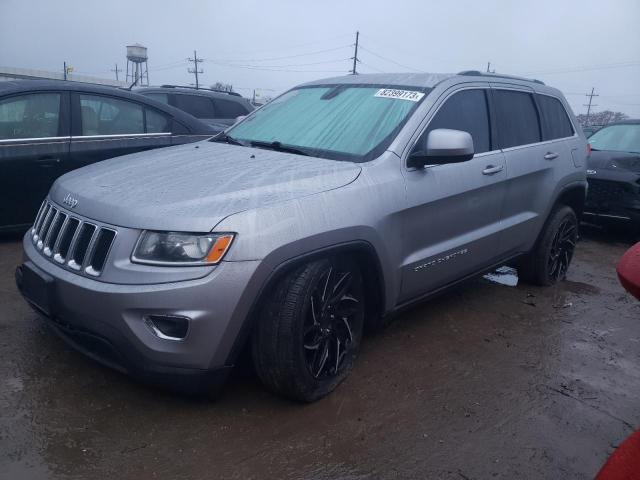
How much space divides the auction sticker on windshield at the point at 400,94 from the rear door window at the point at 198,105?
657 cm

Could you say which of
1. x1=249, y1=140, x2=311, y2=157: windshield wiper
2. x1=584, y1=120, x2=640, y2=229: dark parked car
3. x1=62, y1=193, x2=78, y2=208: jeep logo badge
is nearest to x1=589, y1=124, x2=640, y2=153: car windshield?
x1=584, y1=120, x2=640, y2=229: dark parked car

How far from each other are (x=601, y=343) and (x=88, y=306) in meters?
3.57

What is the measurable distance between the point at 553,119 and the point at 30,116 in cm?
471

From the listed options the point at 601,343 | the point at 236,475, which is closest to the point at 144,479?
the point at 236,475

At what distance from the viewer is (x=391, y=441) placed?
2738mm

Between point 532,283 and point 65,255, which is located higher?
point 65,255

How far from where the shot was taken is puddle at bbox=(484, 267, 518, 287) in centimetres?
546

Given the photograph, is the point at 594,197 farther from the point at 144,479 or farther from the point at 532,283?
the point at 144,479

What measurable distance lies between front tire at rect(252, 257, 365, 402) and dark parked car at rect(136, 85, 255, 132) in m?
6.99

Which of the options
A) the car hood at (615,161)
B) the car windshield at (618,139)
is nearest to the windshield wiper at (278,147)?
the car hood at (615,161)

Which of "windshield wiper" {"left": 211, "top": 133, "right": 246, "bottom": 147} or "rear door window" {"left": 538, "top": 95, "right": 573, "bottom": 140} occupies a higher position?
"rear door window" {"left": 538, "top": 95, "right": 573, "bottom": 140}

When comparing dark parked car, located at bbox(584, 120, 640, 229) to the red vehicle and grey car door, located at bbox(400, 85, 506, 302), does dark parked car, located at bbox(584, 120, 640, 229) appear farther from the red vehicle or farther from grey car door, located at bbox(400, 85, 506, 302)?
the red vehicle

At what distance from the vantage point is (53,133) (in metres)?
5.18

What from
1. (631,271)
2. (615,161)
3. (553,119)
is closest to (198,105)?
(553,119)
